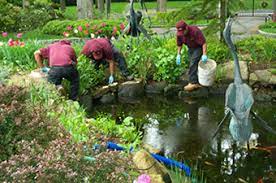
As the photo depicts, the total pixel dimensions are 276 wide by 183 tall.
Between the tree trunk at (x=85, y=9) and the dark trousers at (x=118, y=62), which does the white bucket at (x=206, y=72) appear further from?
the tree trunk at (x=85, y=9)

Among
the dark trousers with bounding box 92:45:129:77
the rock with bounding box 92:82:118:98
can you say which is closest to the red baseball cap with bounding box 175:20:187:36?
the dark trousers with bounding box 92:45:129:77

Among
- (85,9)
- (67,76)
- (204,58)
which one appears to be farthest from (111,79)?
(85,9)

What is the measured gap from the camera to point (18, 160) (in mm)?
3570

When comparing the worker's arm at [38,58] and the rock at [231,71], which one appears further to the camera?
the rock at [231,71]

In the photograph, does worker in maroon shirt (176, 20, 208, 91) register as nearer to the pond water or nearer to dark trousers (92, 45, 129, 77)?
the pond water

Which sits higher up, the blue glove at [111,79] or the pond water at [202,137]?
the blue glove at [111,79]

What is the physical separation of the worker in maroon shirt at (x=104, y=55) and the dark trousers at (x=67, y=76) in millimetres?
848

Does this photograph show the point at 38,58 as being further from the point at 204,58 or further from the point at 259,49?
the point at 259,49

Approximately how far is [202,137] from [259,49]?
15.2 ft

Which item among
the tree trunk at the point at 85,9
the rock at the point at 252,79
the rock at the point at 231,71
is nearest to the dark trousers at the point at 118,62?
the rock at the point at 231,71

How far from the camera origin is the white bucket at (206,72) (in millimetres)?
10523

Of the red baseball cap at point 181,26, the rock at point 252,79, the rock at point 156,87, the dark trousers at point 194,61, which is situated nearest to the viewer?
the red baseball cap at point 181,26

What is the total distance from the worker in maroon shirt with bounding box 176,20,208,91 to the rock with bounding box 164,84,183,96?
0.33 m

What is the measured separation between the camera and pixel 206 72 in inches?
414
